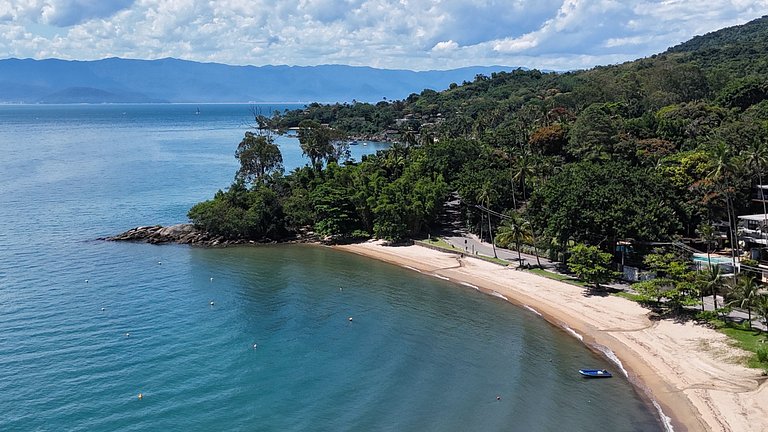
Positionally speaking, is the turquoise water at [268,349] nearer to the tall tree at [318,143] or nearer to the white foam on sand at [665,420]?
the white foam on sand at [665,420]

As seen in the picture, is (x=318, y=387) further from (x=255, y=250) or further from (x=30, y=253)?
(x=30, y=253)

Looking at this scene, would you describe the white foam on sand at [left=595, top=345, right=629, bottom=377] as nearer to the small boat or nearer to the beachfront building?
the small boat

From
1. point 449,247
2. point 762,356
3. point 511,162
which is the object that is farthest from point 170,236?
point 762,356

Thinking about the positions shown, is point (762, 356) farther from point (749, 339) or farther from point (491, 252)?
point (491, 252)

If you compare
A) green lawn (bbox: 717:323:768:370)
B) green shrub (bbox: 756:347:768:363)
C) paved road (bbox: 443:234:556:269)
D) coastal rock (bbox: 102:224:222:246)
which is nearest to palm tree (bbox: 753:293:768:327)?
green lawn (bbox: 717:323:768:370)

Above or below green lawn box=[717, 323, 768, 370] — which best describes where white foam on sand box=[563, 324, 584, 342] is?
below

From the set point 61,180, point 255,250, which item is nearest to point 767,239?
point 255,250
